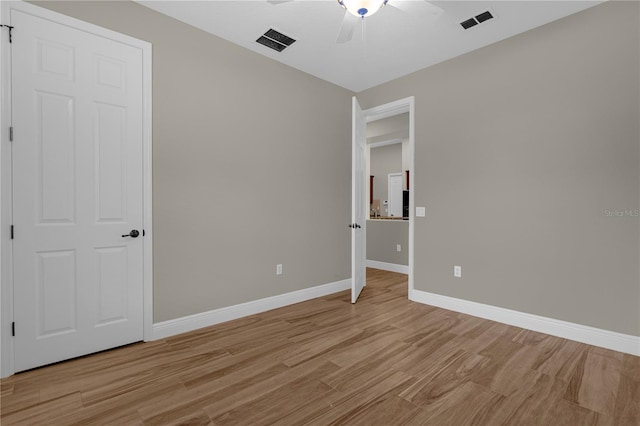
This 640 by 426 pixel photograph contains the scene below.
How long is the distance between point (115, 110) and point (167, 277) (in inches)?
58.7

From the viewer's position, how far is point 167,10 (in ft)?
8.79

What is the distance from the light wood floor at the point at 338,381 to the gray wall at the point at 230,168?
638mm

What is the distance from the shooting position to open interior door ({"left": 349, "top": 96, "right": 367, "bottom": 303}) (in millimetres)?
3670

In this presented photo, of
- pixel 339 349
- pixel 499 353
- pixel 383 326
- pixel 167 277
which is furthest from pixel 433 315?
pixel 167 277

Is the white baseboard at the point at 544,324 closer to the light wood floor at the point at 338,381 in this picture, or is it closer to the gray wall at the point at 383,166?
the light wood floor at the point at 338,381

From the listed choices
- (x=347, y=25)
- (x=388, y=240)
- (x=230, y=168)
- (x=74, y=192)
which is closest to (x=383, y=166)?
(x=388, y=240)

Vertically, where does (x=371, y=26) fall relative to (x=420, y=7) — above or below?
above

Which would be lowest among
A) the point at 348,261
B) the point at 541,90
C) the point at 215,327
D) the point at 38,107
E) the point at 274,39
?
the point at 215,327

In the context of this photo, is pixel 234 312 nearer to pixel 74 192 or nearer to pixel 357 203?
pixel 74 192

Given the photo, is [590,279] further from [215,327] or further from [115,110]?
[115,110]

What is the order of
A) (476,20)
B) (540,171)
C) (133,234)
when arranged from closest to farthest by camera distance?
(133,234)
(476,20)
(540,171)

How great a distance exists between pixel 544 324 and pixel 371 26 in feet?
10.8

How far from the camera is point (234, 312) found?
3186 millimetres

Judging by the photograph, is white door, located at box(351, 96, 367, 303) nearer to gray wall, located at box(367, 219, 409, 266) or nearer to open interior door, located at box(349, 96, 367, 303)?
open interior door, located at box(349, 96, 367, 303)
